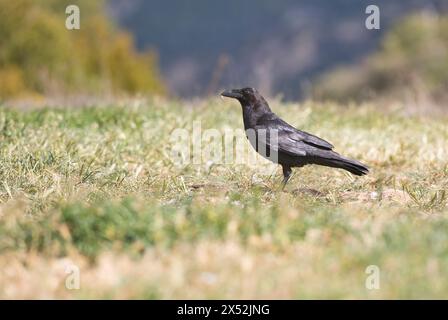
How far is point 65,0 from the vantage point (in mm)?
54094

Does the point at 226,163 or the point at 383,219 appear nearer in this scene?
the point at 383,219

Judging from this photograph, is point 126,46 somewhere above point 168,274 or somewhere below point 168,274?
above

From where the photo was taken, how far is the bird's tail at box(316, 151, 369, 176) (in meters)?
7.46

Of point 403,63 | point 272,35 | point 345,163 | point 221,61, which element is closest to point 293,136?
point 345,163

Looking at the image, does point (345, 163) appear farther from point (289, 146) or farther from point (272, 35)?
point (272, 35)

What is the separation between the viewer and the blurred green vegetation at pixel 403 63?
34719 millimetres

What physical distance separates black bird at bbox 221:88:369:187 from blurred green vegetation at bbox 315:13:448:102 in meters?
19.2

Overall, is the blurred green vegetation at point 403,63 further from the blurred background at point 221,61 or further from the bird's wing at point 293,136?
the bird's wing at point 293,136

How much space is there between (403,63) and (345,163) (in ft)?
101

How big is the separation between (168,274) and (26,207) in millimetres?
2165
